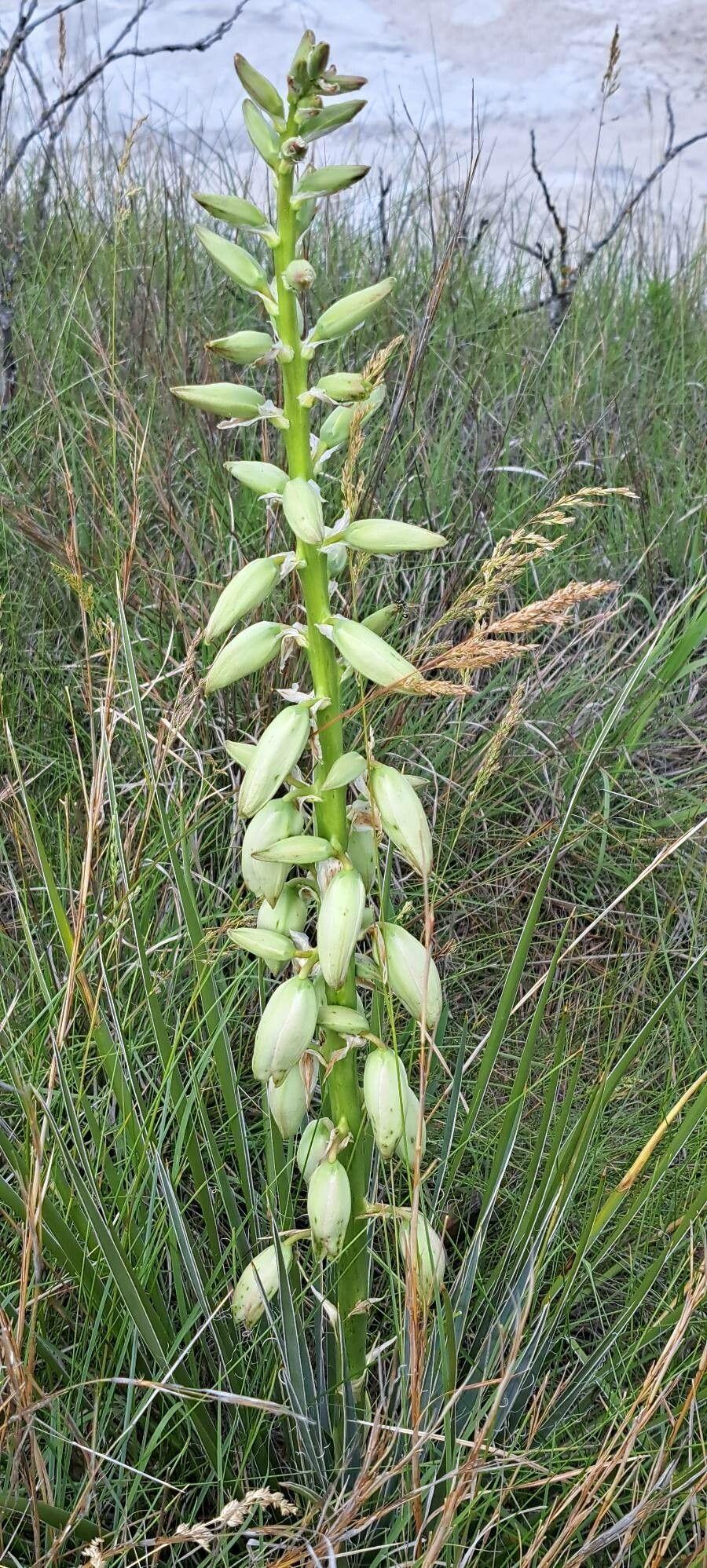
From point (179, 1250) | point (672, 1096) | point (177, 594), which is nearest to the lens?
point (179, 1250)

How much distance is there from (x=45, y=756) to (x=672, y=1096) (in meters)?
0.98

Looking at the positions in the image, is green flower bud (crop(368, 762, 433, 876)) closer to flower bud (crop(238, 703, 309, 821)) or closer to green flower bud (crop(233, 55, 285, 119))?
Result: flower bud (crop(238, 703, 309, 821))

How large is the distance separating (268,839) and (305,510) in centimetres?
26

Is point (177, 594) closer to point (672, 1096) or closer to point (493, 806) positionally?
point (493, 806)

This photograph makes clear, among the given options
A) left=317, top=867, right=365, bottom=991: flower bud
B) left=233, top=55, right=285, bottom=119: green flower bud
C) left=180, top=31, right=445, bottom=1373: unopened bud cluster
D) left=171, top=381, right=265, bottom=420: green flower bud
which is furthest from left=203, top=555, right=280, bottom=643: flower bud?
left=233, top=55, right=285, bottom=119: green flower bud

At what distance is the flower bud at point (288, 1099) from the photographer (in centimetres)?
103

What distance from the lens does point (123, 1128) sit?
3.89ft

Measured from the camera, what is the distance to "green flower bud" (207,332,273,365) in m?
0.96

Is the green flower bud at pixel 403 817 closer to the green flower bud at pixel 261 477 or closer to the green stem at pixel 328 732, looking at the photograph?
the green stem at pixel 328 732

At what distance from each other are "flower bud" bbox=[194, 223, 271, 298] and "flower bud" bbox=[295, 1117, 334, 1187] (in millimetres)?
699

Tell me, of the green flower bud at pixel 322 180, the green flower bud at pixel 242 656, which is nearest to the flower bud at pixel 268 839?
the green flower bud at pixel 242 656

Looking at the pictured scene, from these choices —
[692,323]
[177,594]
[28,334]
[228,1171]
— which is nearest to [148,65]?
[692,323]

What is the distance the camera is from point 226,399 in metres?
0.97

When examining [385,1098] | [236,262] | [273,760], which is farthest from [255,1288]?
[236,262]
